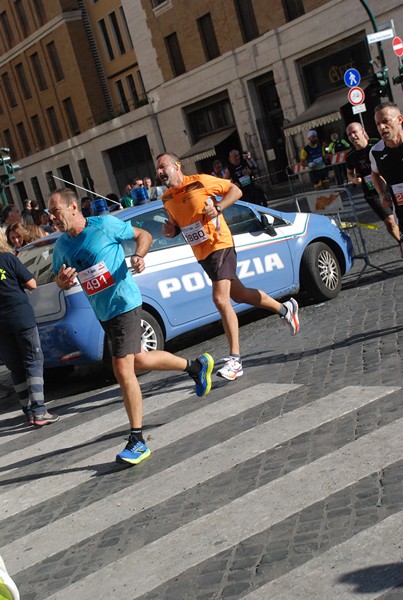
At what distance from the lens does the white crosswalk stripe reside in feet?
13.8

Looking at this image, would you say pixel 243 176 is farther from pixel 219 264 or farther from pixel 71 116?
pixel 71 116

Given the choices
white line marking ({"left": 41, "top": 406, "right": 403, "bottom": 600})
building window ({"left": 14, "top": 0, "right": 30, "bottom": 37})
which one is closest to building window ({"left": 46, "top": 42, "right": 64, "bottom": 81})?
building window ({"left": 14, "top": 0, "right": 30, "bottom": 37})

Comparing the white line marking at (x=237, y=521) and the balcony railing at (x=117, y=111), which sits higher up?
the balcony railing at (x=117, y=111)

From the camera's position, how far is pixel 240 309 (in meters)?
10.0

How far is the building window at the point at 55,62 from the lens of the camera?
51531mm

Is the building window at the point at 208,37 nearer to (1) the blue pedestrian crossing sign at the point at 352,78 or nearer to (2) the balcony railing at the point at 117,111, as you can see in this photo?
(2) the balcony railing at the point at 117,111

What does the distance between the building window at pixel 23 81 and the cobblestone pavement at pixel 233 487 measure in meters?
49.8

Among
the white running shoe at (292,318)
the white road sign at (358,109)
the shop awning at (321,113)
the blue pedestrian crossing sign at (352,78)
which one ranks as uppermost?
the blue pedestrian crossing sign at (352,78)

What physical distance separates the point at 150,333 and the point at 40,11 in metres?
46.6

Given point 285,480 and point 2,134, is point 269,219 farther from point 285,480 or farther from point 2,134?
point 2,134

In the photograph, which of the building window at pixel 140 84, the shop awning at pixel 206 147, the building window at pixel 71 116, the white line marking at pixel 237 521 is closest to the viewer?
the white line marking at pixel 237 521

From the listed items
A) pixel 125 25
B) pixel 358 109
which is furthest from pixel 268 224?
pixel 125 25

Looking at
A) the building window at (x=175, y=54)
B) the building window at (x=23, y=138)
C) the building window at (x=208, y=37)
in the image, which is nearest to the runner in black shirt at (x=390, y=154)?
the building window at (x=208, y=37)

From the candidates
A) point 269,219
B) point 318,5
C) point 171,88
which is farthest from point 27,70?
point 269,219
